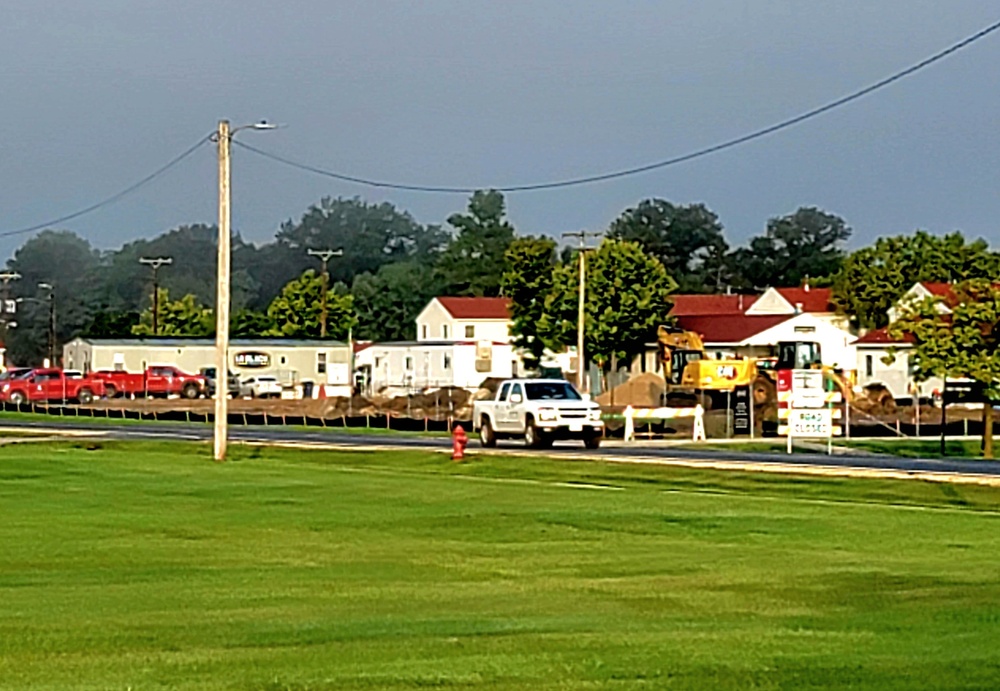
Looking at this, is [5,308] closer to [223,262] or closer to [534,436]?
[223,262]

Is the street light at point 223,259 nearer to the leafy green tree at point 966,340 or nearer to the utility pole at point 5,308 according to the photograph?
the leafy green tree at point 966,340

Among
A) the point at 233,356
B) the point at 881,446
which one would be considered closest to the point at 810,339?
the point at 233,356

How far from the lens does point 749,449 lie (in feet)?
180

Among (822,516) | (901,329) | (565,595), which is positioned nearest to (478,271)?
(901,329)

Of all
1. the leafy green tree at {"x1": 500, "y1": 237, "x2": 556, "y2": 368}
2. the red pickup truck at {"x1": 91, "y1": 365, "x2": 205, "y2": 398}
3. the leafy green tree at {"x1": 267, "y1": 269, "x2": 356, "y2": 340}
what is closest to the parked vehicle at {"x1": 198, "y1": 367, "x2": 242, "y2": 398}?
the red pickup truck at {"x1": 91, "y1": 365, "x2": 205, "y2": 398}

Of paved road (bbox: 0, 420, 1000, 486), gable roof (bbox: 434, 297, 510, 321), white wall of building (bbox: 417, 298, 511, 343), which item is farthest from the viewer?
gable roof (bbox: 434, 297, 510, 321)

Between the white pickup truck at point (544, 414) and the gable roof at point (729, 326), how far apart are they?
58903 millimetres

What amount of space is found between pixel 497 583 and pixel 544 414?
95.3 ft

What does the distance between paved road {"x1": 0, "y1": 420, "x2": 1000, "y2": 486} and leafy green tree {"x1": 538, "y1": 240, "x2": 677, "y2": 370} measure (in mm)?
36314

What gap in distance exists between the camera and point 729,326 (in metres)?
112

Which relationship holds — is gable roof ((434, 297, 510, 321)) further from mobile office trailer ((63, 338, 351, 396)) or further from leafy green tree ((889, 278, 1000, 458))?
leafy green tree ((889, 278, 1000, 458))

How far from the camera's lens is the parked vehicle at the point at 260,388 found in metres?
101

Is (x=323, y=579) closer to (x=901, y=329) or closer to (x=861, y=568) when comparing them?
(x=861, y=568)

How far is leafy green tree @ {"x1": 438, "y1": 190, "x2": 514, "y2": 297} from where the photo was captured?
178 m
